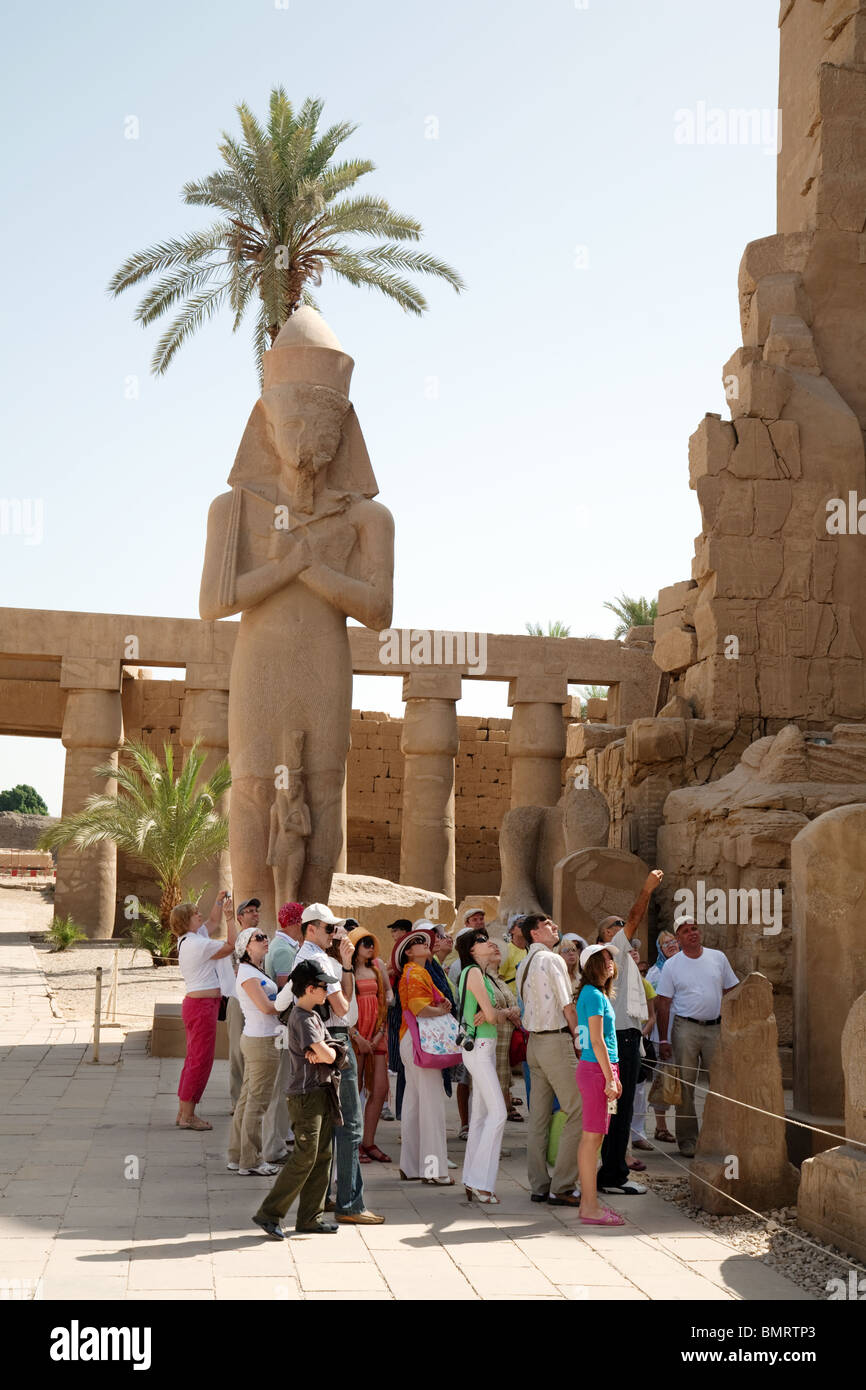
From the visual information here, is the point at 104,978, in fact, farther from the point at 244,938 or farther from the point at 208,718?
the point at 244,938

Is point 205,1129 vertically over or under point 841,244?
under

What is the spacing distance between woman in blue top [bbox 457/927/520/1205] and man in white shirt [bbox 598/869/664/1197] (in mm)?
602

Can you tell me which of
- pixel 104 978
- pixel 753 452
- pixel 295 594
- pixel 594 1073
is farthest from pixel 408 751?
pixel 594 1073

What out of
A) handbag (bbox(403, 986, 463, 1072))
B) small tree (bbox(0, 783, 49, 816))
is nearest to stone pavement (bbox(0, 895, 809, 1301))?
handbag (bbox(403, 986, 463, 1072))

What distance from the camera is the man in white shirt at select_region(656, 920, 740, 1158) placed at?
7434 millimetres

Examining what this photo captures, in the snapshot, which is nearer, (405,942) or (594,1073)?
(594,1073)

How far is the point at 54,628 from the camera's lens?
1941 cm

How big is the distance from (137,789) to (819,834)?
12.5 m

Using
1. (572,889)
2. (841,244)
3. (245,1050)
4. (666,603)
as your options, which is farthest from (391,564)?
(841,244)

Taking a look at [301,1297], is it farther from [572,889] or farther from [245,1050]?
[572,889]

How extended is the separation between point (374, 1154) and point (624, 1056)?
1.43 meters

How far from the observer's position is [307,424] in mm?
8367

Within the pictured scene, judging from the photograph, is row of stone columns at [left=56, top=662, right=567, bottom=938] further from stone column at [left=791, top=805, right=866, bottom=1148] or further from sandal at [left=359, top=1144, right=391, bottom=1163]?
stone column at [left=791, top=805, right=866, bottom=1148]

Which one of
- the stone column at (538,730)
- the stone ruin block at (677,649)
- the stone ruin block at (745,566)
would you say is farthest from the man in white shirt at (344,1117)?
the stone column at (538,730)
